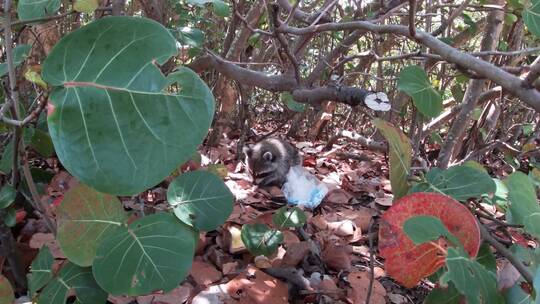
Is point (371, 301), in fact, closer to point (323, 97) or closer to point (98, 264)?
point (323, 97)

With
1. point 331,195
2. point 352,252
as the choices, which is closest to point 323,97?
point 352,252

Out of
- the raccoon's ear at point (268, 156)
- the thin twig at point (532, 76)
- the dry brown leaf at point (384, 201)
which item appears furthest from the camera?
the raccoon's ear at point (268, 156)

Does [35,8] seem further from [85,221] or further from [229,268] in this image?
[229,268]

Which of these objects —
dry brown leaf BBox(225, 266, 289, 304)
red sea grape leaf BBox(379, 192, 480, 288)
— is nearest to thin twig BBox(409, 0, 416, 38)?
red sea grape leaf BBox(379, 192, 480, 288)

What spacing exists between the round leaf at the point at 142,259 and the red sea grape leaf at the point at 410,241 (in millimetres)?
360

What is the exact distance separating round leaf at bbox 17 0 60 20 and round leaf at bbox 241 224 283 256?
0.81 meters

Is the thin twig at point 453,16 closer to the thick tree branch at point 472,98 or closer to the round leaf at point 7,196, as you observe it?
the thick tree branch at point 472,98

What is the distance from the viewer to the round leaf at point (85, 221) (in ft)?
2.69

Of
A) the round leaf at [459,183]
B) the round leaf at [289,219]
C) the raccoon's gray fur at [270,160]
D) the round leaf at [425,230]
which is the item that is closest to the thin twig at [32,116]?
the round leaf at [425,230]

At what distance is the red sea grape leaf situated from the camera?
0.72 meters

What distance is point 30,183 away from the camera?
2.87ft

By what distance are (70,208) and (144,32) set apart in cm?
42

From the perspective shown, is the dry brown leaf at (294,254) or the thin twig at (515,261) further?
the dry brown leaf at (294,254)

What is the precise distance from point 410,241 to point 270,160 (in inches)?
81.0
